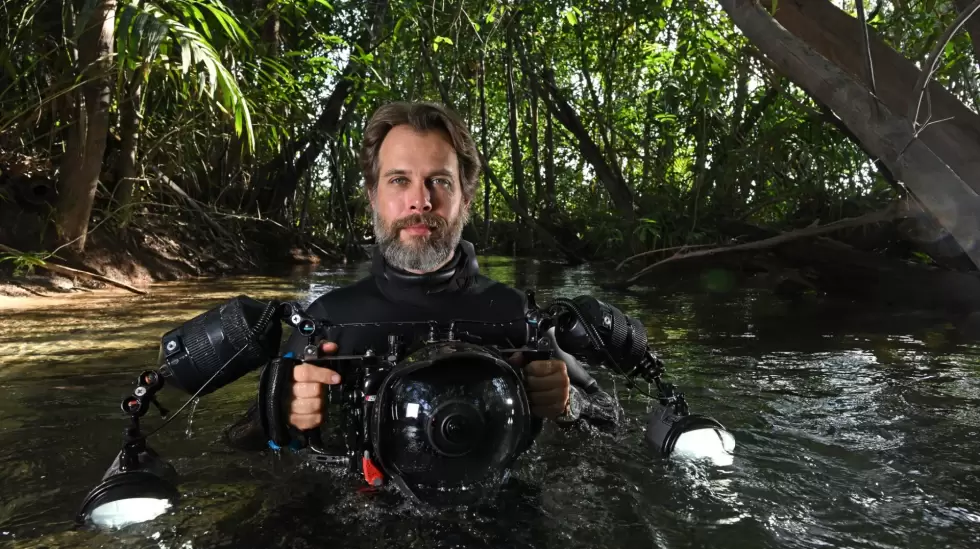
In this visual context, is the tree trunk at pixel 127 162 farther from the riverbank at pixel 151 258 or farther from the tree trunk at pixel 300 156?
the tree trunk at pixel 300 156

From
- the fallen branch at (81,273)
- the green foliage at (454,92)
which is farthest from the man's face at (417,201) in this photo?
the fallen branch at (81,273)

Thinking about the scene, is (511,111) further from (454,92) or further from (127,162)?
(127,162)

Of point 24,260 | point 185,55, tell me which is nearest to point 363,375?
point 185,55

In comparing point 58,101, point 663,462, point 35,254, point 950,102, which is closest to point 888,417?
point 663,462

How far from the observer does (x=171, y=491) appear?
1516 millimetres

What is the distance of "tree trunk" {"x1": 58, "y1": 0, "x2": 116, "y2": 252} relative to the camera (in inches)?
203

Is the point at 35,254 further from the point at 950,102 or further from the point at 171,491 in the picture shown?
the point at 950,102

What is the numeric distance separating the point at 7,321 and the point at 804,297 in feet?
19.4

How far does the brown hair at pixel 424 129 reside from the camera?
207cm

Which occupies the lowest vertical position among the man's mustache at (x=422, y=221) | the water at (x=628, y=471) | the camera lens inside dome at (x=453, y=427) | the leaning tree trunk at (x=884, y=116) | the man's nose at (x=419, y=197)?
the water at (x=628, y=471)

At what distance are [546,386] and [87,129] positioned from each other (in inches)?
217

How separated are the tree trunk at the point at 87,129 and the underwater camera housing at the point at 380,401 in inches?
162

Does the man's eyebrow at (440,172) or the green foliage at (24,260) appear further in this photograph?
the green foliage at (24,260)

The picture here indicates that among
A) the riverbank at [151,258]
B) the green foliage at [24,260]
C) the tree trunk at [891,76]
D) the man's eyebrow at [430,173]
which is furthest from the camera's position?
the riverbank at [151,258]
